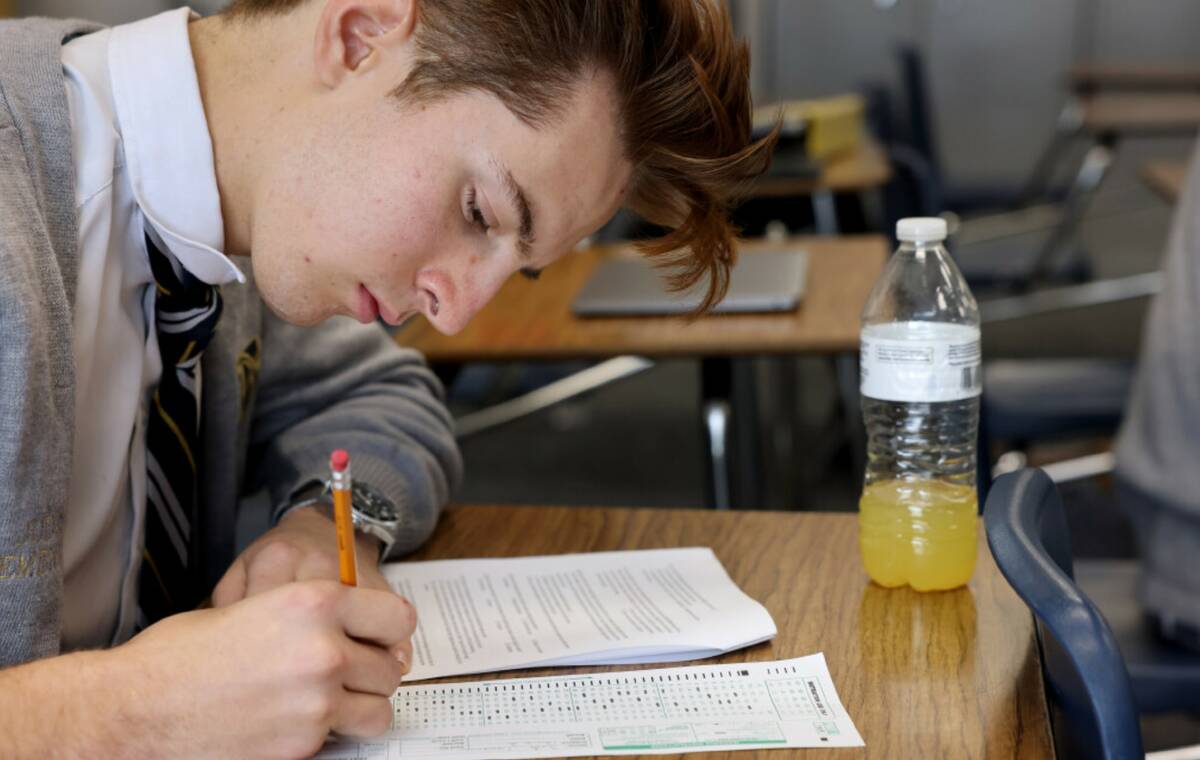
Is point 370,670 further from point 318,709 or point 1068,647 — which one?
point 1068,647

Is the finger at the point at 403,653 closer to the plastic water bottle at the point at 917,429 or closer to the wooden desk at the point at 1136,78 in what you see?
the plastic water bottle at the point at 917,429

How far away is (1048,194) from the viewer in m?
5.73

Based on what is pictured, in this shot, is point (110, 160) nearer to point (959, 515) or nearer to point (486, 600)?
point (486, 600)

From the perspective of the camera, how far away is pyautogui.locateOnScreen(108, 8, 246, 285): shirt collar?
106cm

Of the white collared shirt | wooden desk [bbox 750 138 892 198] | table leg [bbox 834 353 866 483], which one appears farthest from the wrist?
wooden desk [bbox 750 138 892 198]

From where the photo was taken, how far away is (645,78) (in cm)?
107

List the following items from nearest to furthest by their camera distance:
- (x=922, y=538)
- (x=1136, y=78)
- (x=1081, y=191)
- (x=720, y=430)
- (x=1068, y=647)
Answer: (x=1068, y=647), (x=922, y=538), (x=720, y=430), (x=1081, y=191), (x=1136, y=78)

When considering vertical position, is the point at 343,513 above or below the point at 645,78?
below

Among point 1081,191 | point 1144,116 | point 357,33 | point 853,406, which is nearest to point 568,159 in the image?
point 357,33

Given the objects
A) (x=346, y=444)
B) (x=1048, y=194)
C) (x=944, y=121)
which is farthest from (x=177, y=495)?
(x=944, y=121)

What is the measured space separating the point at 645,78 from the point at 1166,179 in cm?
249

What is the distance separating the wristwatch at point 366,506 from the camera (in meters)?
1.16

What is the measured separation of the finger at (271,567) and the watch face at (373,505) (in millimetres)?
85

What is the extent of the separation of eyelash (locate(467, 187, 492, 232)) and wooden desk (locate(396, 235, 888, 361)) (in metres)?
0.69
